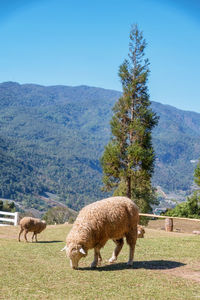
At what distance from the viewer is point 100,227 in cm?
1017

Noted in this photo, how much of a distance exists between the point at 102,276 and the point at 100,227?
1.37m

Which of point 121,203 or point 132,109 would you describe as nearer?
point 121,203

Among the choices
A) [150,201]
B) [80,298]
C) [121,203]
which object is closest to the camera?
[80,298]

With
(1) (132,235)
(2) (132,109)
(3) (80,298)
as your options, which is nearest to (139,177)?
(2) (132,109)

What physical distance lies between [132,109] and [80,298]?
24.1 meters

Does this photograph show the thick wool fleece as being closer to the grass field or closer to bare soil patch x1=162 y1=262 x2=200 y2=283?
the grass field

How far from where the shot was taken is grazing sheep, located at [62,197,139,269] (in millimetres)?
9859

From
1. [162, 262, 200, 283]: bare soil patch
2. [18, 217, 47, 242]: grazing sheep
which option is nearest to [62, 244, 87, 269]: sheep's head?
[162, 262, 200, 283]: bare soil patch

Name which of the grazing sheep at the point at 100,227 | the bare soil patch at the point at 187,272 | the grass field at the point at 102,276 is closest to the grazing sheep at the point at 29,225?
the grass field at the point at 102,276

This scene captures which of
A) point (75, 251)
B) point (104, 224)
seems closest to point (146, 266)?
point (104, 224)

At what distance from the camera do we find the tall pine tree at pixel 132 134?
2853 centimetres

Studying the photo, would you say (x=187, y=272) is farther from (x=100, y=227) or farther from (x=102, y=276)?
(x=100, y=227)

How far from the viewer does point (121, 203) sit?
10859 millimetres

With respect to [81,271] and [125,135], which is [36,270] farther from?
[125,135]
